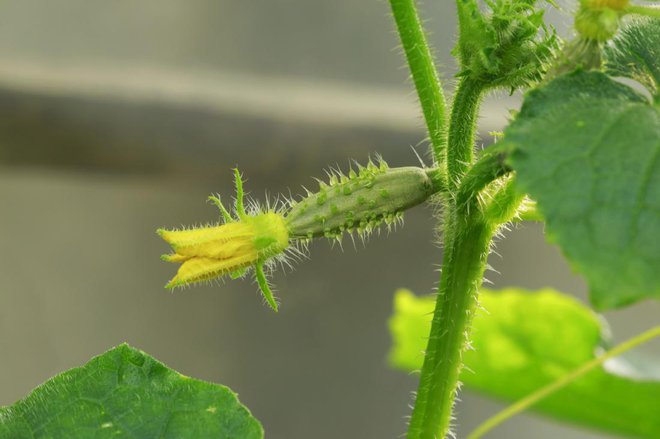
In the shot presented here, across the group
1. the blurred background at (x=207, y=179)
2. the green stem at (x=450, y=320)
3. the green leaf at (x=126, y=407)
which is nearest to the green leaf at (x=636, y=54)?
the green stem at (x=450, y=320)

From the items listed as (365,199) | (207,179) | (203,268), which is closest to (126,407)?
(203,268)

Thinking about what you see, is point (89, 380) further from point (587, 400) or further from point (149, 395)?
point (587, 400)

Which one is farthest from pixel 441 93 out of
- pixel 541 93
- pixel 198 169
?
pixel 198 169

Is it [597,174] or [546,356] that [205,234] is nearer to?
[597,174]

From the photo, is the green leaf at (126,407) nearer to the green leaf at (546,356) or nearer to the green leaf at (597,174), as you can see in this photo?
the green leaf at (597,174)

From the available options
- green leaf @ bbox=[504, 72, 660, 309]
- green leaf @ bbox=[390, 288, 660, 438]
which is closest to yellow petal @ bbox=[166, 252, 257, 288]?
green leaf @ bbox=[504, 72, 660, 309]
